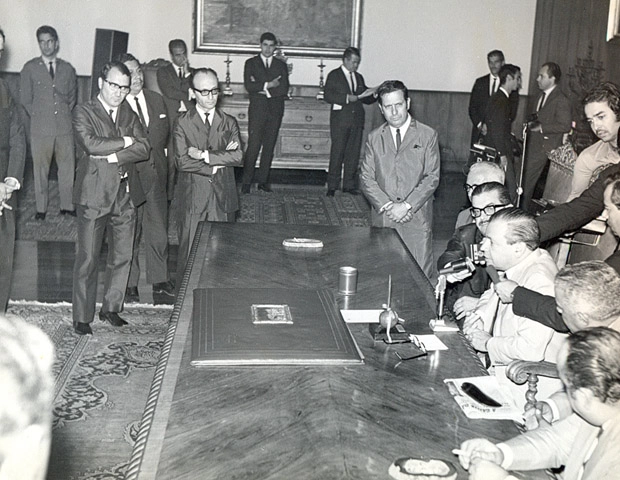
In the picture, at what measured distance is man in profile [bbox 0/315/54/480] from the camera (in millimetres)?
1300

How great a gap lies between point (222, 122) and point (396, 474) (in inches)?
168

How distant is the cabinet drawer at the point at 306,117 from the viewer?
1131 cm

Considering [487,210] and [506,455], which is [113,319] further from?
[506,455]

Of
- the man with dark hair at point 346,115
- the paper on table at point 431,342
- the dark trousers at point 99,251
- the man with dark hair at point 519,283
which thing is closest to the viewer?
the paper on table at point 431,342

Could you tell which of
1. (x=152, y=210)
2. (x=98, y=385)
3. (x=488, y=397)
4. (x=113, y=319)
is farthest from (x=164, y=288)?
(x=488, y=397)

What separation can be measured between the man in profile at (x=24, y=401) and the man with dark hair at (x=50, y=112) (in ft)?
26.0

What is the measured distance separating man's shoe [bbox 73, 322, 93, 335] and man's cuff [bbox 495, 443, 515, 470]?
150 inches

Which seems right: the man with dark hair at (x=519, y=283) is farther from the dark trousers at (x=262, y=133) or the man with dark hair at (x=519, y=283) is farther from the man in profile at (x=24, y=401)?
the dark trousers at (x=262, y=133)

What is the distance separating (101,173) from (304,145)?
5.96 m

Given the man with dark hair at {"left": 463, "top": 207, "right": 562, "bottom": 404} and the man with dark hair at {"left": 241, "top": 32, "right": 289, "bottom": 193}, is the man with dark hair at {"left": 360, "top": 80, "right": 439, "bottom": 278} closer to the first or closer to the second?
the man with dark hair at {"left": 463, "top": 207, "right": 562, "bottom": 404}

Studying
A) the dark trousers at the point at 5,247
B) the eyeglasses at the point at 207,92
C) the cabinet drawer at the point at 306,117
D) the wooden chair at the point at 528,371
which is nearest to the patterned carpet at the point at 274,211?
the cabinet drawer at the point at 306,117

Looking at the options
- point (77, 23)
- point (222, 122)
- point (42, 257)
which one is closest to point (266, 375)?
point (222, 122)

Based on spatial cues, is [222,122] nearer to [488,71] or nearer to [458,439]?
[458,439]

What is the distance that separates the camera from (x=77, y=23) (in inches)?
464
